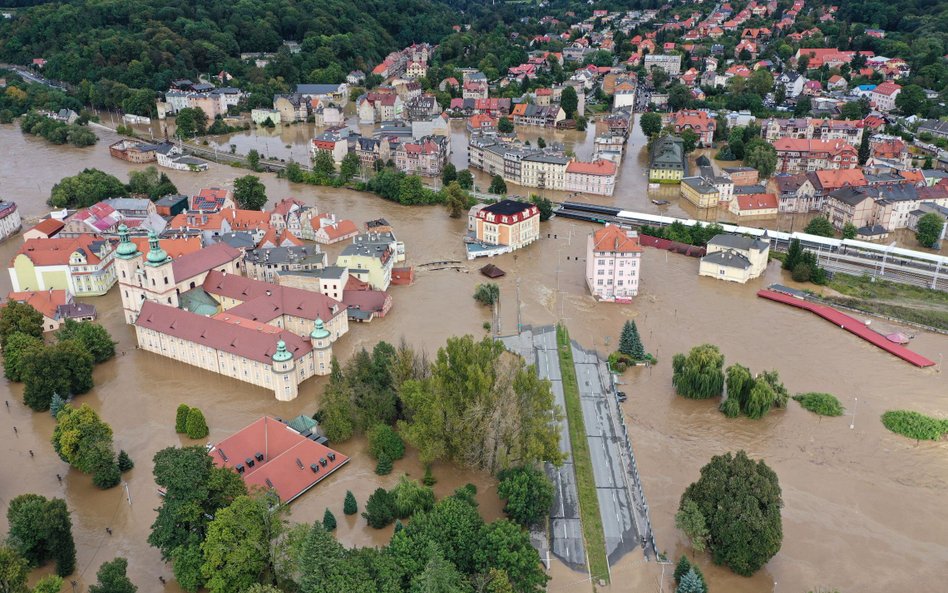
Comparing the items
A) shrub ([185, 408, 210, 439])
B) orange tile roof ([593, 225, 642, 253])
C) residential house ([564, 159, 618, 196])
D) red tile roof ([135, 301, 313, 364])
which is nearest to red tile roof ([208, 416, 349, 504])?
shrub ([185, 408, 210, 439])

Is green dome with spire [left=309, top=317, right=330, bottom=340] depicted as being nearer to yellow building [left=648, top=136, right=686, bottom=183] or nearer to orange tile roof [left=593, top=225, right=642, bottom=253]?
orange tile roof [left=593, top=225, right=642, bottom=253]

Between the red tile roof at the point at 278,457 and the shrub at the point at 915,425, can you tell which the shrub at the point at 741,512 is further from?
the red tile roof at the point at 278,457

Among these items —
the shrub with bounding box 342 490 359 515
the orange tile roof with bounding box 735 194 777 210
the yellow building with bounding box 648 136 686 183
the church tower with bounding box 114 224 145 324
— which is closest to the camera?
the shrub with bounding box 342 490 359 515

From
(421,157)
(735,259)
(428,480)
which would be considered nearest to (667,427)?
(428,480)

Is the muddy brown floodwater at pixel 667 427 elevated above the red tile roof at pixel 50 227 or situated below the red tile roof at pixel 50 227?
below

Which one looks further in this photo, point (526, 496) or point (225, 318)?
point (225, 318)

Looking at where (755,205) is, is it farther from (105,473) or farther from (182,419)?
(105,473)

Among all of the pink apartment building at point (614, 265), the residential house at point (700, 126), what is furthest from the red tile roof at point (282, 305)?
the residential house at point (700, 126)
